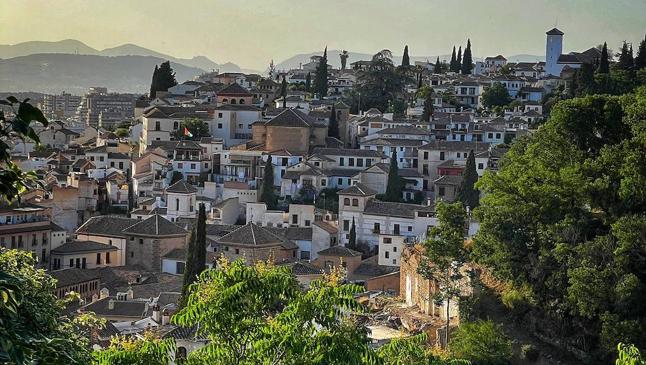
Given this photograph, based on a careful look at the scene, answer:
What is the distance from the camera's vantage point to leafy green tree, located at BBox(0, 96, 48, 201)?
4961mm

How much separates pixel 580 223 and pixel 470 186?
17439mm

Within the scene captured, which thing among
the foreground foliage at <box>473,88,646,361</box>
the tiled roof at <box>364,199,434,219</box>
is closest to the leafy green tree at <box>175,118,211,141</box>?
the tiled roof at <box>364,199,434,219</box>

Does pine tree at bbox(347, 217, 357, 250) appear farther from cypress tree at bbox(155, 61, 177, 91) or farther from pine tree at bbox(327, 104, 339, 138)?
cypress tree at bbox(155, 61, 177, 91)

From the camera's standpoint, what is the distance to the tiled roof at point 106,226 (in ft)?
136

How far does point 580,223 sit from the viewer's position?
2408 cm

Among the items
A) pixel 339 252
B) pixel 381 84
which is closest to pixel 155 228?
pixel 339 252

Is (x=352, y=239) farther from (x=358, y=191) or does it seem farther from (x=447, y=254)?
(x=447, y=254)

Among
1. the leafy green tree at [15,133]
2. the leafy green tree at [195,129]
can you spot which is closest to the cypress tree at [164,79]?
the leafy green tree at [195,129]

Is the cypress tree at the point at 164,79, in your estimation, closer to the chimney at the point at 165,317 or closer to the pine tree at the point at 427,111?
the pine tree at the point at 427,111

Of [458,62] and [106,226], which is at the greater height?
[458,62]

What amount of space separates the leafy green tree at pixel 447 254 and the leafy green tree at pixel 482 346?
3.07 metres

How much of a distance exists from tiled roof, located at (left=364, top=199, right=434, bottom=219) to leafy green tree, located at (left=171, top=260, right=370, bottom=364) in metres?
30.6

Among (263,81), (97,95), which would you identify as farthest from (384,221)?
(97,95)

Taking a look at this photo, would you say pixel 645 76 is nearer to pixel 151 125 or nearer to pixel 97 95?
pixel 151 125
